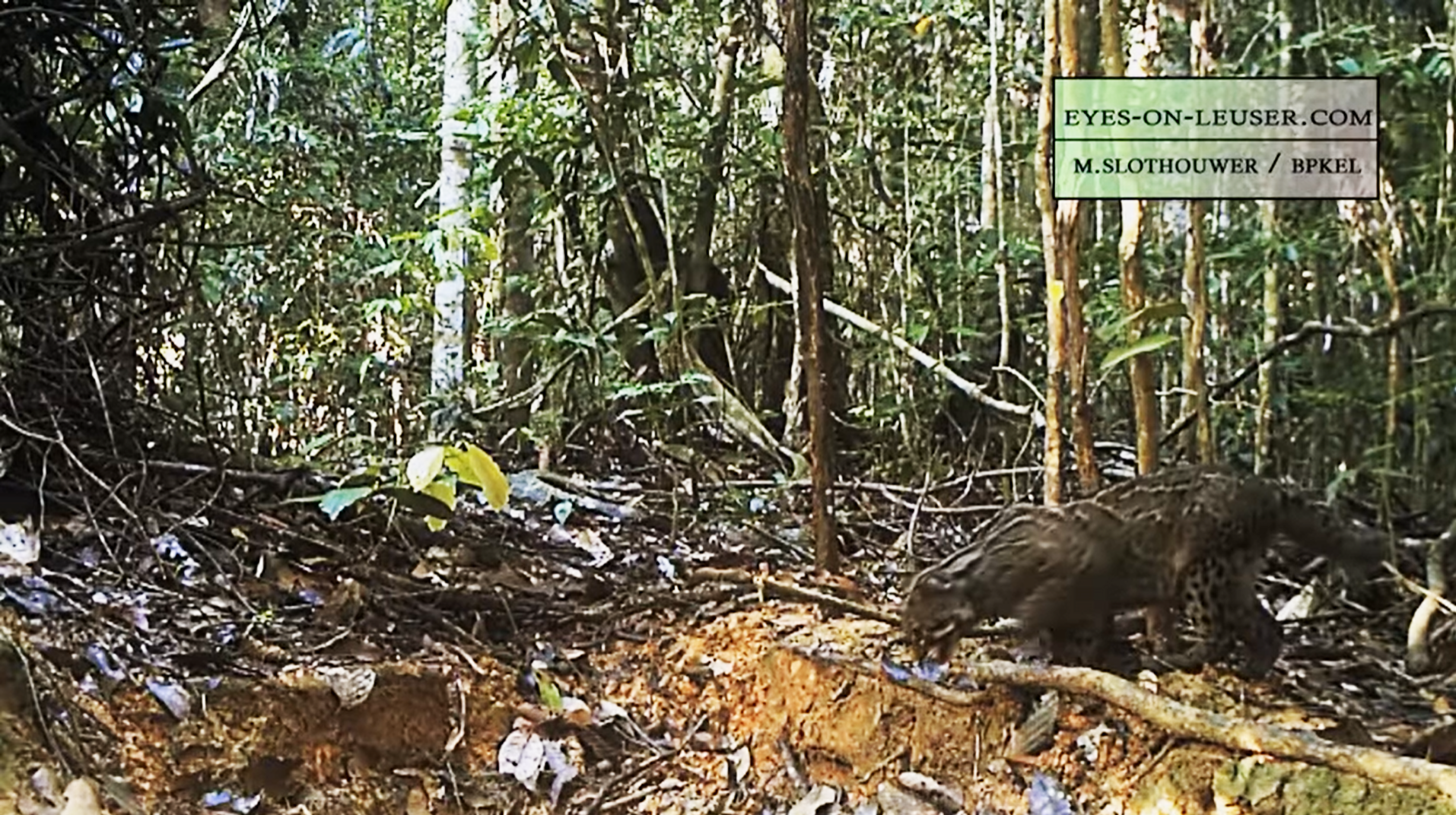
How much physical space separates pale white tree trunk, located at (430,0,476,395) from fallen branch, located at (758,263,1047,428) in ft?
3.42

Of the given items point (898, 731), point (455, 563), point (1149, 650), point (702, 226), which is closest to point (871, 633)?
point (898, 731)

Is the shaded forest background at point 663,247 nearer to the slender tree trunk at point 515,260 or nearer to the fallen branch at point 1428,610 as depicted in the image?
the slender tree trunk at point 515,260

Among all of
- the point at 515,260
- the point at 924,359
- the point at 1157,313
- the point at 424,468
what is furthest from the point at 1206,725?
the point at 515,260

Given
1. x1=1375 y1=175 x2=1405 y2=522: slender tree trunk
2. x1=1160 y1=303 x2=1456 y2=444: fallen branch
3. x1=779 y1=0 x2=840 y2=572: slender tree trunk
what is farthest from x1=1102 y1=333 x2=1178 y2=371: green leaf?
x1=779 y1=0 x2=840 y2=572: slender tree trunk

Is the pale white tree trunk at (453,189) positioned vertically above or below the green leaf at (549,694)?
above

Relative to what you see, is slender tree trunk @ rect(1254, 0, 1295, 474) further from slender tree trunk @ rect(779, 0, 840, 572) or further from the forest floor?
slender tree trunk @ rect(779, 0, 840, 572)

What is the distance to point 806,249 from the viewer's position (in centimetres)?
281

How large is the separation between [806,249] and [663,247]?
1832 mm

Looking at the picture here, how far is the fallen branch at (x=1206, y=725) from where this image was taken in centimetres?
165

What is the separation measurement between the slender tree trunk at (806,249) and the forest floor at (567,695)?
249 mm

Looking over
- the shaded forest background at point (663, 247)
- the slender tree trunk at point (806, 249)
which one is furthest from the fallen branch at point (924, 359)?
the slender tree trunk at point (806, 249)

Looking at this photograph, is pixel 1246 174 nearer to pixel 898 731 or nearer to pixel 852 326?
pixel 898 731

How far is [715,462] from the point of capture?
4.18 m

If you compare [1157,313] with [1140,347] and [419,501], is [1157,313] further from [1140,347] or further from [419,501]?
[419,501]
